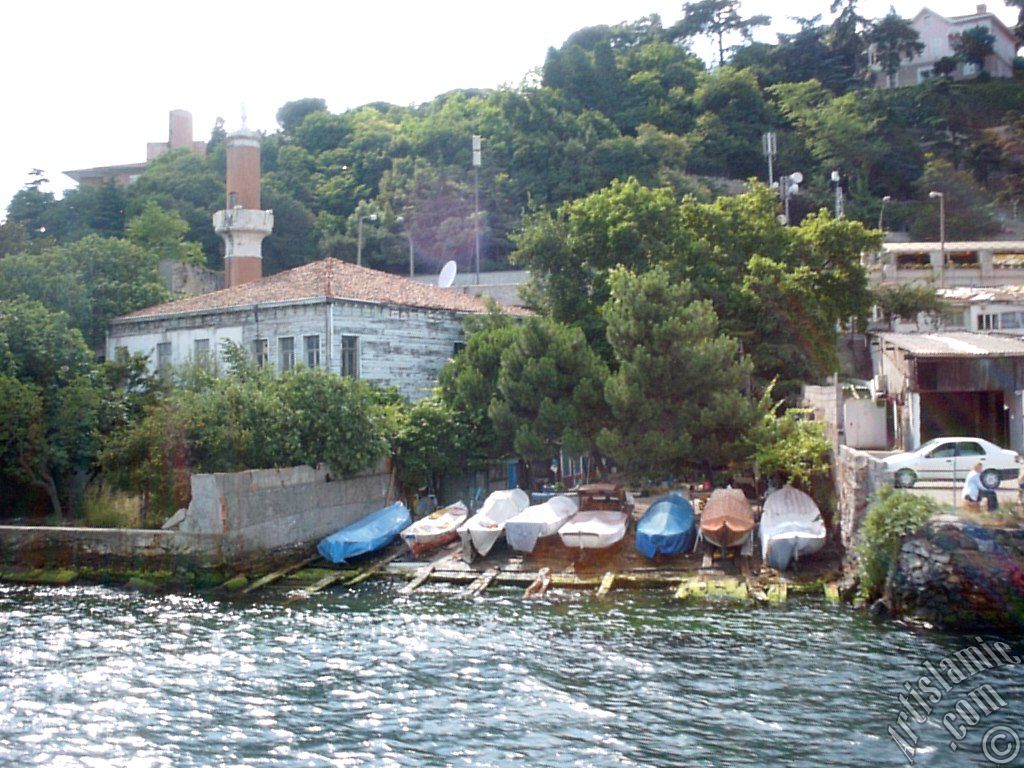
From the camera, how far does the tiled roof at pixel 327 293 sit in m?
34.8

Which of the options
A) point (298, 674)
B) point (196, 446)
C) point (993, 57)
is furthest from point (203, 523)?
point (993, 57)

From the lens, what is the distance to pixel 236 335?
35938 mm

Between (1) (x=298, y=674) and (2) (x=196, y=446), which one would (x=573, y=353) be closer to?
(2) (x=196, y=446)

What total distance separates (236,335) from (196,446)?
33.3ft

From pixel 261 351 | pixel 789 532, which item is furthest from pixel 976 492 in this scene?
pixel 261 351

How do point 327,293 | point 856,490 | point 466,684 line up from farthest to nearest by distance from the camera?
point 327,293 → point 856,490 → point 466,684

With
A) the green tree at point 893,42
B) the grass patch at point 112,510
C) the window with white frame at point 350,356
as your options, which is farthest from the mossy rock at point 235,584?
the green tree at point 893,42

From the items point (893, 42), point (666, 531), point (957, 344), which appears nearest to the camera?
point (666, 531)

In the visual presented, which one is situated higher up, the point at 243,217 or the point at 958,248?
the point at 243,217

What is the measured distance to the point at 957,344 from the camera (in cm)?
3275

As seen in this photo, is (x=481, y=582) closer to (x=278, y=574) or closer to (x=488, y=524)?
(x=488, y=524)

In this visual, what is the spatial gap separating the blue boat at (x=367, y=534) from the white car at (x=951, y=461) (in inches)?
535

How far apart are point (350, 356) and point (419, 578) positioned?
11.4 meters

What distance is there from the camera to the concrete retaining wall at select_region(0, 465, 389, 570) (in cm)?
2470
